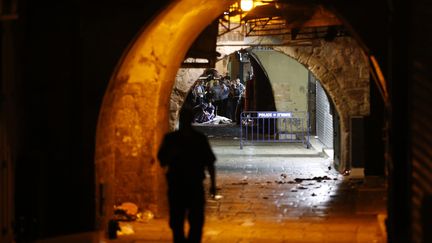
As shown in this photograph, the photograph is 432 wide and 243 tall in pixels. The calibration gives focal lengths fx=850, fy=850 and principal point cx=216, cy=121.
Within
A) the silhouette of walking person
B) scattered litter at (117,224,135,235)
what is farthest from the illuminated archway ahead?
the silhouette of walking person

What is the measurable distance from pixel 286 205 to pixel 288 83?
39.9 ft

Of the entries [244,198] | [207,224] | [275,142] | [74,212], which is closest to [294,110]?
[275,142]

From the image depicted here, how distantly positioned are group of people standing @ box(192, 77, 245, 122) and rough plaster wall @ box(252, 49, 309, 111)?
12.0 meters

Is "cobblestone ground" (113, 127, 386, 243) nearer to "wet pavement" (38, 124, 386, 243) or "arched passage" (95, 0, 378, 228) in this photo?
"wet pavement" (38, 124, 386, 243)

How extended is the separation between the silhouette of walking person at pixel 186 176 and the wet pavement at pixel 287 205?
241cm

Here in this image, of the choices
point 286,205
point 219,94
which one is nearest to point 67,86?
point 286,205

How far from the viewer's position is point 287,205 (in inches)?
541

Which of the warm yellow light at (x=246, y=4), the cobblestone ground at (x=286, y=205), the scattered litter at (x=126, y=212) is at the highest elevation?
the warm yellow light at (x=246, y=4)

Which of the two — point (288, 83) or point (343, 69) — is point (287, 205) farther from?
point (288, 83)

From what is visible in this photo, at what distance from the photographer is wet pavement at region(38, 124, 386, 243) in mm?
10664

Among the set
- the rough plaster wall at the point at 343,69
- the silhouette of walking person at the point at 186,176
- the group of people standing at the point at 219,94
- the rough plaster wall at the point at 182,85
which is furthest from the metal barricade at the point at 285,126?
the silhouette of walking person at the point at 186,176

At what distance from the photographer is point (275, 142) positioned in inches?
1043

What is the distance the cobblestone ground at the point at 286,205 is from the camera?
10664 millimetres

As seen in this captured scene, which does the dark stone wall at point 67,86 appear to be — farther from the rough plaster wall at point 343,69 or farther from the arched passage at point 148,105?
the rough plaster wall at point 343,69
